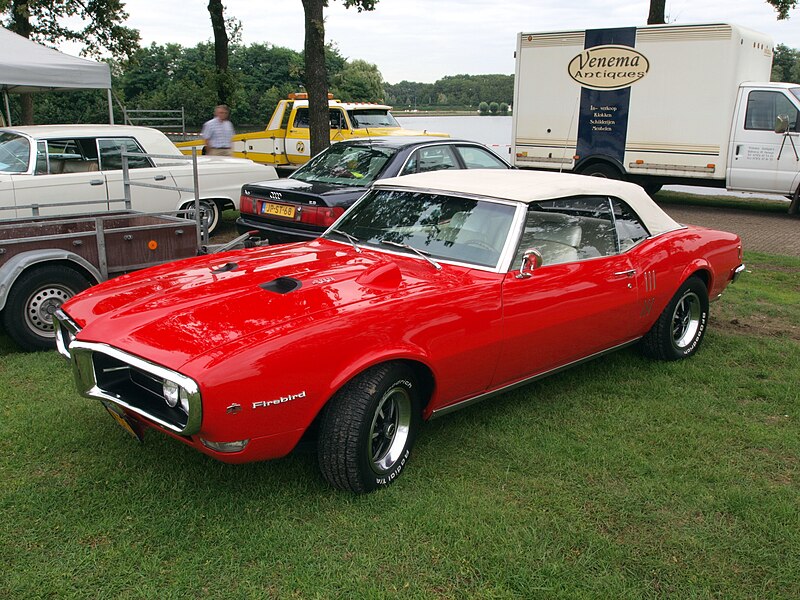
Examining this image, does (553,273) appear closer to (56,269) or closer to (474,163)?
(56,269)

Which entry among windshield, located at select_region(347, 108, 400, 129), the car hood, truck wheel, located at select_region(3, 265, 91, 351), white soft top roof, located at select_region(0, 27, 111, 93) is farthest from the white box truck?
truck wheel, located at select_region(3, 265, 91, 351)

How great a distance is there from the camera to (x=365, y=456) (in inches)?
130

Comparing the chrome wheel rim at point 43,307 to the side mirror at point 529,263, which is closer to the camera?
the side mirror at point 529,263

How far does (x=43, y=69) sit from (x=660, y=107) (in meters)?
10.5

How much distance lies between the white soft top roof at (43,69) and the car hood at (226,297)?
8846 mm

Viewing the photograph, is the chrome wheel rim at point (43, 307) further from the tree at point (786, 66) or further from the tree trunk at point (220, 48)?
the tree at point (786, 66)

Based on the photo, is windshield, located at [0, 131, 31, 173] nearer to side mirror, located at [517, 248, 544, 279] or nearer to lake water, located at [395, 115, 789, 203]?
side mirror, located at [517, 248, 544, 279]

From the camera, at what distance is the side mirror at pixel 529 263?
3961 mm

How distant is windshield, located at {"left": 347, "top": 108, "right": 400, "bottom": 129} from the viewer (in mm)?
15125

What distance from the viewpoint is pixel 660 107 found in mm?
12734

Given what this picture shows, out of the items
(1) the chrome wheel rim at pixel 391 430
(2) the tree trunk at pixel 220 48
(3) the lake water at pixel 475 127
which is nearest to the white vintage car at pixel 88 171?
(1) the chrome wheel rim at pixel 391 430

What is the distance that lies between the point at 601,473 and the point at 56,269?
13.9 ft

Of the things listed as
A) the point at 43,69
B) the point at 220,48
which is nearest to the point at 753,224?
the point at 43,69

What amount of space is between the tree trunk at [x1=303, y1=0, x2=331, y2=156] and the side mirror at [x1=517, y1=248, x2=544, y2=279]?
327 inches
